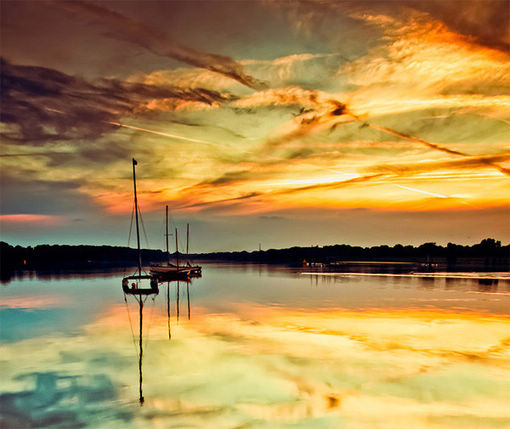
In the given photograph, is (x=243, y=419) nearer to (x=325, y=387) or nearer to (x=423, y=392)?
(x=325, y=387)

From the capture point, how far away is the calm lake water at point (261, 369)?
13.3m

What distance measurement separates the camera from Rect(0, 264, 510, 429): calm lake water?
13336 millimetres

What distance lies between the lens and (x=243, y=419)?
13.0m

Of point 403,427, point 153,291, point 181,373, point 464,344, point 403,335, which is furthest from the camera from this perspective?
point 153,291

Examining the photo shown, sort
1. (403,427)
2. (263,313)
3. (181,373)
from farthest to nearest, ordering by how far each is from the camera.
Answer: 1. (263,313)
2. (181,373)
3. (403,427)

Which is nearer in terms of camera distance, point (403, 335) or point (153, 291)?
point (403, 335)

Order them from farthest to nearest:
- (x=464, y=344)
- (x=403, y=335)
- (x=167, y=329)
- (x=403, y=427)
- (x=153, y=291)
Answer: (x=153, y=291) < (x=167, y=329) < (x=403, y=335) < (x=464, y=344) < (x=403, y=427)

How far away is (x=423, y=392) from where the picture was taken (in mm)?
15250

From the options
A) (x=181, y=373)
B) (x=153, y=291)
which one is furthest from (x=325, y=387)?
(x=153, y=291)

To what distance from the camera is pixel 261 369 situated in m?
18.2

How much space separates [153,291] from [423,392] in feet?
136

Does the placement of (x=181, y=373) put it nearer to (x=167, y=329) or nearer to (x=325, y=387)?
(x=325, y=387)

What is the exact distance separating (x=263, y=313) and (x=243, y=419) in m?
21.7

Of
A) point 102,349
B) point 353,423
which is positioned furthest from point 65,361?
point 353,423
